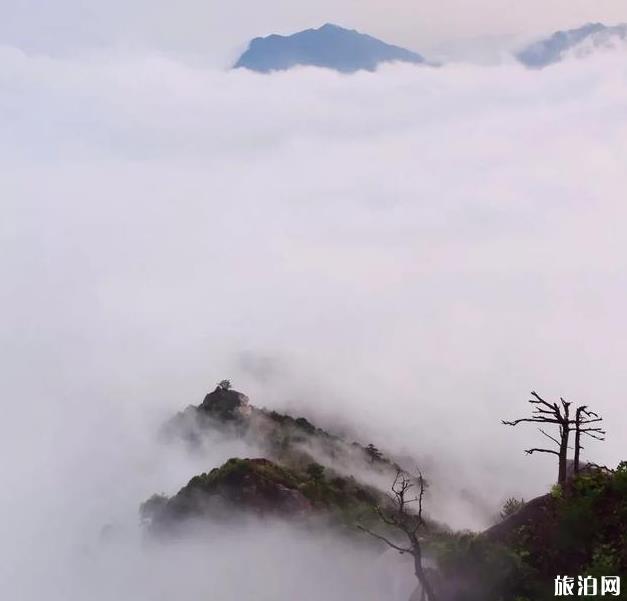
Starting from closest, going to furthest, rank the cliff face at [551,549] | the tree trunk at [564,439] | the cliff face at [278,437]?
1. the cliff face at [551,549]
2. the tree trunk at [564,439]
3. the cliff face at [278,437]

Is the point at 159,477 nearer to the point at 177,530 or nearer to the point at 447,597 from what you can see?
the point at 177,530

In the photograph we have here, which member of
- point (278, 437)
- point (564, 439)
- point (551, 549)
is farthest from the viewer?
point (278, 437)

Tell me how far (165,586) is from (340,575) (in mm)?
26238

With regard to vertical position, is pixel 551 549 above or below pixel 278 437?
below

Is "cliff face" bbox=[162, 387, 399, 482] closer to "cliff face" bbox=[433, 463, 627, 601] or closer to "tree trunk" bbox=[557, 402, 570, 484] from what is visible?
"tree trunk" bbox=[557, 402, 570, 484]

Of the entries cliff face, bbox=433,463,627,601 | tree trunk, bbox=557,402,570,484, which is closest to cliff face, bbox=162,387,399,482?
tree trunk, bbox=557,402,570,484

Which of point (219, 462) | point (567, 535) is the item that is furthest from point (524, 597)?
point (219, 462)

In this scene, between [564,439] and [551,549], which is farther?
[564,439]

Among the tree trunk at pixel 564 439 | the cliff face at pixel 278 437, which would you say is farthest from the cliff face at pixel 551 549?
the cliff face at pixel 278 437

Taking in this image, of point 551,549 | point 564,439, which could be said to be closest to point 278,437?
point 564,439

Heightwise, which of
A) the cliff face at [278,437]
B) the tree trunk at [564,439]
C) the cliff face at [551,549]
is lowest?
the cliff face at [551,549]

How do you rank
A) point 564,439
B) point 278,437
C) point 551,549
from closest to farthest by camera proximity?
point 551,549 → point 564,439 → point 278,437

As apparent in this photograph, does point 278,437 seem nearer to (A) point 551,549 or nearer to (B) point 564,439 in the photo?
(B) point 564,439

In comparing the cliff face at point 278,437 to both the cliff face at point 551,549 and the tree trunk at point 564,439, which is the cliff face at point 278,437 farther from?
the cliff face at point 551,549
